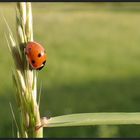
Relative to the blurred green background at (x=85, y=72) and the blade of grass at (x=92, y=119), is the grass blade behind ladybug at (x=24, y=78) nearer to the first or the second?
the blade of grass at (x=92, y=119)

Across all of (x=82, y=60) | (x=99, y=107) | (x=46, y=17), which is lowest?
(x=99, y=107)

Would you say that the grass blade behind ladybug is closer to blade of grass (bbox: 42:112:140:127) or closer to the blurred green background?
blade of grass (bbox: 42:112:140:127)

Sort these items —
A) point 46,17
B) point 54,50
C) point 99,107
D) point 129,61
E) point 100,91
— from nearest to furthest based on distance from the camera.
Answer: point 99,107, point 100,91, point 129,61, point 54,50, point 46,17

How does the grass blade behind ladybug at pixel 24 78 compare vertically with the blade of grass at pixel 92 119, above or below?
above

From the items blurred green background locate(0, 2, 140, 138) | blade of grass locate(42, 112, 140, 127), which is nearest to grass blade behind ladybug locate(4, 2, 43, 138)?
blade of grass locate(42, 112, 140, 127)

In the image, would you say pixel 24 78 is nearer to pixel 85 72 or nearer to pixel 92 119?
pixel 92 119

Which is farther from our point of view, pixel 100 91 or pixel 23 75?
pixel 100 91

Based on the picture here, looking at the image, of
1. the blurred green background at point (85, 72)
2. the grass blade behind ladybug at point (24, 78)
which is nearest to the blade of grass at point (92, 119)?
the grass blade behind ladybug at point (24, 78)

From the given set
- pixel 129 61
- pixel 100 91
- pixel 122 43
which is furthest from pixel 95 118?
pixel 122 43

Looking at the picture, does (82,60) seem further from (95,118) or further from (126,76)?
(95,118)
